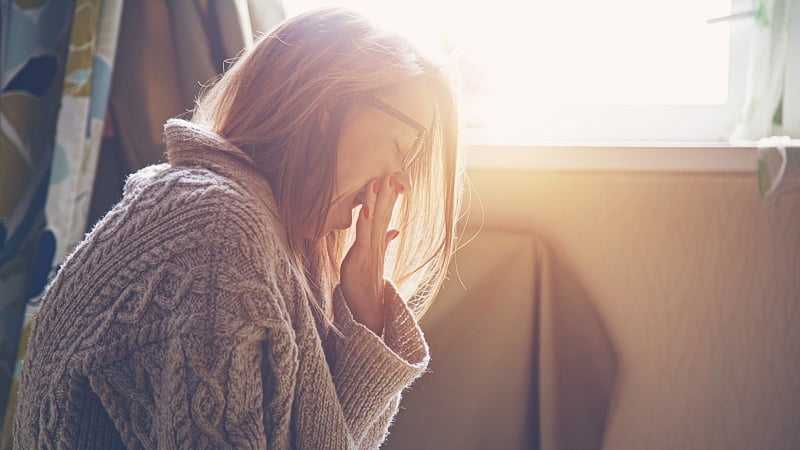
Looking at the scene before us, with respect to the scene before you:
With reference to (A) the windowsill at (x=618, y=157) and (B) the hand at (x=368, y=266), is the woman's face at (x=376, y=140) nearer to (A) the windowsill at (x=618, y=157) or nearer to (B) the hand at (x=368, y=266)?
(B) the hand at (x=368, y=266)

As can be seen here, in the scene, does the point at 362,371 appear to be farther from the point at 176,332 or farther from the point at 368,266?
the point at 176,332

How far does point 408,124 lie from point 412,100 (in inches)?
1.1

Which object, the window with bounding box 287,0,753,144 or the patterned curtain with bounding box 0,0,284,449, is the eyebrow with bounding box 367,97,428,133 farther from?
the window with bounding box 287,0,753,144

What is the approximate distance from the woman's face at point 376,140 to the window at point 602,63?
0.51m

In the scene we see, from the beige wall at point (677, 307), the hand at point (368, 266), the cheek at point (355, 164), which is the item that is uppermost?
the cheek at point (355, 164)

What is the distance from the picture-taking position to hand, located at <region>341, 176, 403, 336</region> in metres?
0.78

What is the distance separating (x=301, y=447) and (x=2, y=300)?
0.69 metres

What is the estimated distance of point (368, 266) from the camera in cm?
80

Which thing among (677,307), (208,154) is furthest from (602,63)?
(208,154)

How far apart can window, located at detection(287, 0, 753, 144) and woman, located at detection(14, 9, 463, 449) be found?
0.47m

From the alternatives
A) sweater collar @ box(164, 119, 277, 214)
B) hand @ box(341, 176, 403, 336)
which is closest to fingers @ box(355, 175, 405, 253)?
hand @ box(341, 176, 403, 336)

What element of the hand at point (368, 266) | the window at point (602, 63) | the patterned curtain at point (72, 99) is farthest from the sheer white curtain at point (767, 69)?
the patterned curtain at point (72, 99)

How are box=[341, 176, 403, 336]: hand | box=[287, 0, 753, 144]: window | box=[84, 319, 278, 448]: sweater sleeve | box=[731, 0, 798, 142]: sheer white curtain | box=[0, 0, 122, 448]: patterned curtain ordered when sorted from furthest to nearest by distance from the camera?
box=[287, 0, 753, 144]: window, box=[731, 0, 798, 142]: sheer white curtain, box=[0, 0, 122, 448]: patterned curtain, box=[341, 176, 403, 336]: hand, box=[84, 319, 278, 448]: sweater sleeve

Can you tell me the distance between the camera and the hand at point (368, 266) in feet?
2.56
